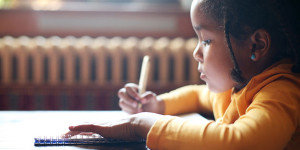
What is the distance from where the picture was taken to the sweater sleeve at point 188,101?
0.92m

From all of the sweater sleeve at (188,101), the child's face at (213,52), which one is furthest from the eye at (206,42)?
the sweater sleeve at (188,101)

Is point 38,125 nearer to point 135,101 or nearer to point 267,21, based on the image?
point 135,101

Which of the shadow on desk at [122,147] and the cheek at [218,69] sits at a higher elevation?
the cheek at [218,69]

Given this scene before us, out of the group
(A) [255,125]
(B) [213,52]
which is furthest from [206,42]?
(A) [255,125]

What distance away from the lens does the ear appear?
58 centimetres

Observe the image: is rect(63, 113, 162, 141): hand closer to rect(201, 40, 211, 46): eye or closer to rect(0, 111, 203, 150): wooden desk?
rect(0, 111, 203, 150): wooden desk

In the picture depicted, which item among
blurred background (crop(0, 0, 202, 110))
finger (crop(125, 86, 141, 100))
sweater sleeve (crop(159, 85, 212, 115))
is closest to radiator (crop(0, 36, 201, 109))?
blurred background (crop(0, 0, 202, 110))

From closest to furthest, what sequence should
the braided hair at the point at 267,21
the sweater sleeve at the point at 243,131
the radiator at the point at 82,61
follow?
1. the sweater sleeve at the point at 243,131
2. the braided hair at the point at 267,21
3. the radiator at the point at 82,61

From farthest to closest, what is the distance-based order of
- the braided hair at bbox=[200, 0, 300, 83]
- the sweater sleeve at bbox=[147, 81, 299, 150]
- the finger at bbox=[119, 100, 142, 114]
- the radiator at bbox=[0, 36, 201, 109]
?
the radiator at bbox=[0, 36, 201, 109] → the finger at bbox=[119, 100, 142, 114] → the braided hair at bbox=[200, 0, 300, 83] → the sweater sleeve at bbox=[147, 81, 299, 150]

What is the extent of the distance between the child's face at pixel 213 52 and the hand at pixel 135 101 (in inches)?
9.9

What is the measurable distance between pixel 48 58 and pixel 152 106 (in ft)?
4.66

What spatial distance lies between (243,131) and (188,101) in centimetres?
48

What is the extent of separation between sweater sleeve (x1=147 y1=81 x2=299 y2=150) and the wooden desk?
0.05 metres

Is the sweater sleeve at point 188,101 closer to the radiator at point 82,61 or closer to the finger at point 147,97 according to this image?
the finger at point 147,97
